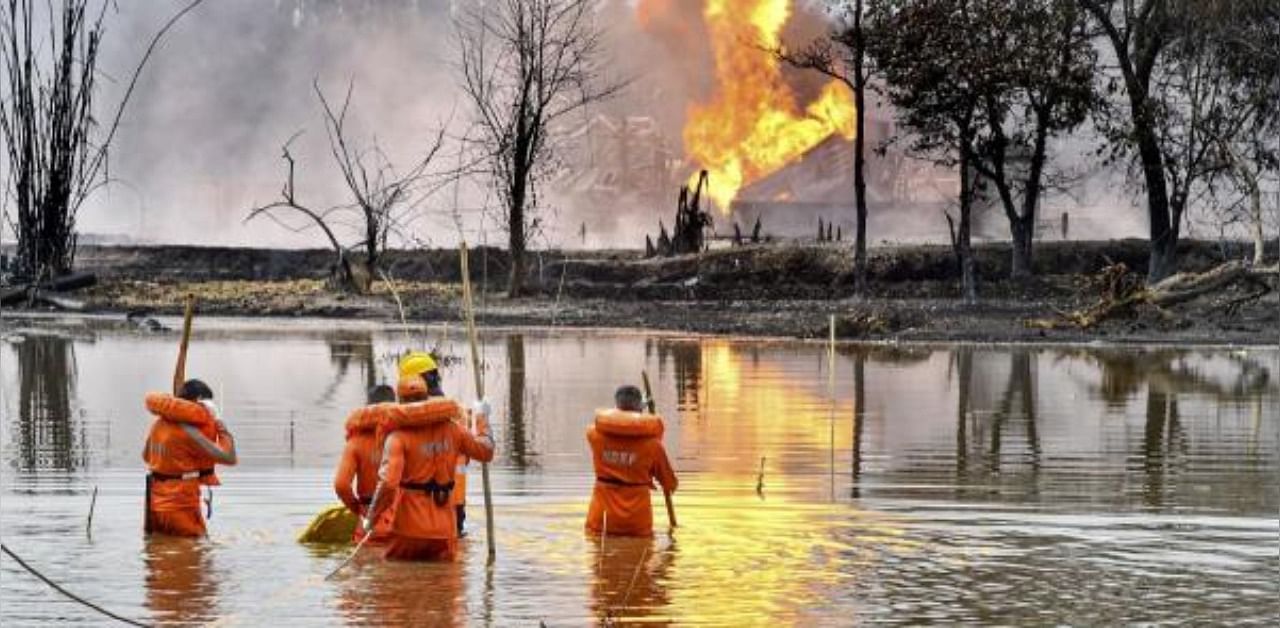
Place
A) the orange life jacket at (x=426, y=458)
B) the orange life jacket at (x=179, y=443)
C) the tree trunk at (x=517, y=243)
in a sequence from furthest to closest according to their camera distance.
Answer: the tree trunk at (x=517, y=243) < the orange life jacket at (x=179, y=443) < the orange life jacket at (x=426, y=458)

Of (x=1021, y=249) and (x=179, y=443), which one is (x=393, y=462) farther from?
(x=1021, y=249)

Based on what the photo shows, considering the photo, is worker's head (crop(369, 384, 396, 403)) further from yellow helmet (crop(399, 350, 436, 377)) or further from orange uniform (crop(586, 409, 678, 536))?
orange uniform (crop(586, 409, 678, 536))

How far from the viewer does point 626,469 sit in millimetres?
17469

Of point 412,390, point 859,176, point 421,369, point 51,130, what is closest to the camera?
point 412,390

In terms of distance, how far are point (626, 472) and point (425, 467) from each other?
2.02 metres

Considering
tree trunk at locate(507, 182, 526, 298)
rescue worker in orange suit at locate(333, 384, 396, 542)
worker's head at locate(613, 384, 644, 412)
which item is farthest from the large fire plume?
rescue worker in orange suit at locate(333, 384, 396, 542)

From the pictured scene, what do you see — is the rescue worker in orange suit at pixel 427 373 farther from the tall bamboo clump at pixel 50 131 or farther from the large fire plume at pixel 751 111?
the large fire plume at pixel 751 111

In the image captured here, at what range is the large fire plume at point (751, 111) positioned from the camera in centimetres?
7306

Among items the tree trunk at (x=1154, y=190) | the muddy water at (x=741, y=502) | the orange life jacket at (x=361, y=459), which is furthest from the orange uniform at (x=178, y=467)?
the tree trunk at (x=1154, y=190)

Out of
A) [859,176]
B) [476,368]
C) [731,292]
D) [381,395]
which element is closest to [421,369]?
[381,395]

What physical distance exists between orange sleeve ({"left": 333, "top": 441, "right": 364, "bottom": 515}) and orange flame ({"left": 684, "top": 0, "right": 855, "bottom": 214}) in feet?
185

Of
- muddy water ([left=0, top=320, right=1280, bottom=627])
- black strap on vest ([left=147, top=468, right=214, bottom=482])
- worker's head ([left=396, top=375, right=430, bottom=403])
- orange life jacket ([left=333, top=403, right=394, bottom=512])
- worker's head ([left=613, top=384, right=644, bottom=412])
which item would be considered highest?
worker's head ([left=396, top=375, right=430, bottom=403])

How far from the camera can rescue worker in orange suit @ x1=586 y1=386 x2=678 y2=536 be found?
17422mm

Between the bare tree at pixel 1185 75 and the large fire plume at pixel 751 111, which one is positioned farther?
the large fire plume at pixel 751 111
